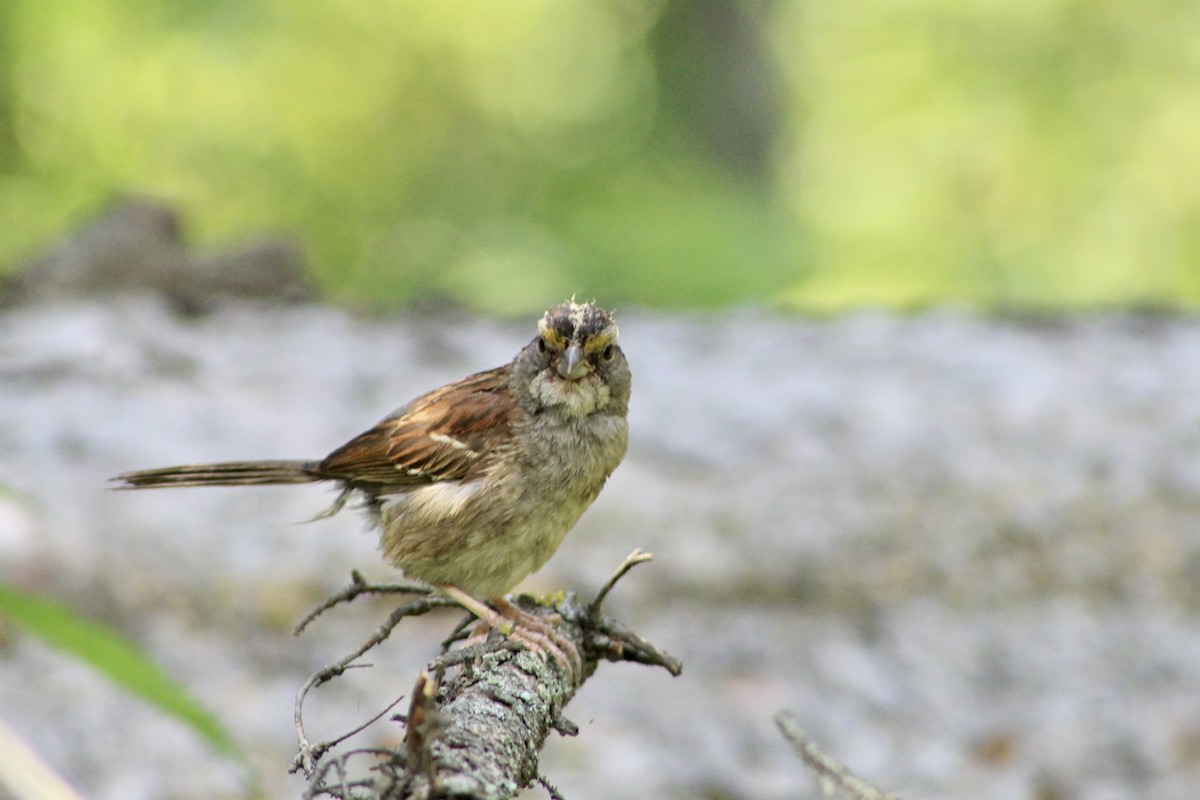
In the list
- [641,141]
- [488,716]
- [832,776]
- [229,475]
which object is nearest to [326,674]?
[488,716]

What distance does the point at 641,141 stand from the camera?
1162 cm

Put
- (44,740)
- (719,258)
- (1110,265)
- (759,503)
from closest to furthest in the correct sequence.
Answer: (44,740)
(759,503)
(719,258)
(1110,265)

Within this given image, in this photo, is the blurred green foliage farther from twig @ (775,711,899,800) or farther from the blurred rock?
twig @ (775,711,899,800)

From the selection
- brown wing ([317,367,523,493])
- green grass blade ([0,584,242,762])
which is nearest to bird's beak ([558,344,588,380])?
brown wing ([317,367,523,493])

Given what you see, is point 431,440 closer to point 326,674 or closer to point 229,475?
point 229,475

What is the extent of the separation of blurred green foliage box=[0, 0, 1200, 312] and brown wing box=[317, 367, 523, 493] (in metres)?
4.61

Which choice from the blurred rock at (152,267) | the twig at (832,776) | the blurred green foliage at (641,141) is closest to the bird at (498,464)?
the twig at (832,776)

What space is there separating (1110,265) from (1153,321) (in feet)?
14.3

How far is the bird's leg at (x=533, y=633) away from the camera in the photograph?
8.76ft

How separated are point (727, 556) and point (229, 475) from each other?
3.20 metres

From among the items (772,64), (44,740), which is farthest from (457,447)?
(772,64)

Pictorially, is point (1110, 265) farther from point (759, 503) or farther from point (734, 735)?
point (734, 735)

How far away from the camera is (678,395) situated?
6.82 meters

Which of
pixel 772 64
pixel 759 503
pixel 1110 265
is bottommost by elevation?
pixel 759 503
